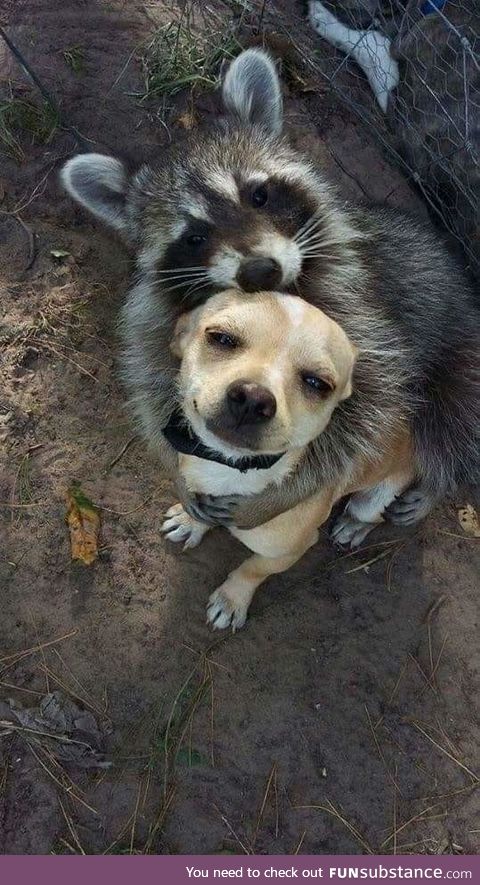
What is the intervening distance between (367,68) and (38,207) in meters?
2.21

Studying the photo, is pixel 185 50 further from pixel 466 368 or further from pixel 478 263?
pixel 466 368

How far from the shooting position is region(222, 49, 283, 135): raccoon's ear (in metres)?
2.84

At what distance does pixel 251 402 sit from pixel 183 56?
9.77ft

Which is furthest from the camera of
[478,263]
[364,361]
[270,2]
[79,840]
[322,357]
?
[270,2]

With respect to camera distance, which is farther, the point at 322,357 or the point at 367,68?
the point at 367,68

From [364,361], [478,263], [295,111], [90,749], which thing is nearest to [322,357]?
[364,361]

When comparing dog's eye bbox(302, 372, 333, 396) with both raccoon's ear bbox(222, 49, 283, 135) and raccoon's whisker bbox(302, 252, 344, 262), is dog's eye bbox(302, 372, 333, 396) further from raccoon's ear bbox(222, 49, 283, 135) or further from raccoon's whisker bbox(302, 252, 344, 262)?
raccoon's ear bbox(222, 49, 283, 135)

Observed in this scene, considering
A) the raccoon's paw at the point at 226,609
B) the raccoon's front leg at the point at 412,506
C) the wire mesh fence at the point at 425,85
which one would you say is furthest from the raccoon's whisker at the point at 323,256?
the raccoon's paw at the point at 226,609

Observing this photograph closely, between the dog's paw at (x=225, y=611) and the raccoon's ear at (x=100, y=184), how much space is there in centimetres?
187

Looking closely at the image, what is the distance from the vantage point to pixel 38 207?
11.6 ft

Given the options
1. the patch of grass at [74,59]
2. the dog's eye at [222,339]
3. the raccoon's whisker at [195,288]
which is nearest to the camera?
the dog's eye at [222,339]

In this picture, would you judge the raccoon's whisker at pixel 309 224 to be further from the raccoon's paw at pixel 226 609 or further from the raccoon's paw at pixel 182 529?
the raccoon's paw at pixel 226 609

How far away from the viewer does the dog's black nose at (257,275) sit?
82.0 inches

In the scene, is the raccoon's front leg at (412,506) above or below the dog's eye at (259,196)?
below
